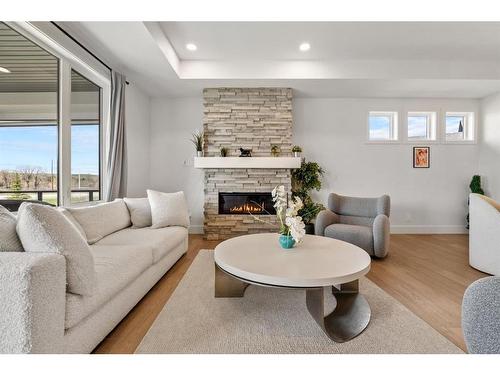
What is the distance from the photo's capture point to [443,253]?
3.41 meters

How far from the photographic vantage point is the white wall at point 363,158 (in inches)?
182

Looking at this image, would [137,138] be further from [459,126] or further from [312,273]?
[459,126]

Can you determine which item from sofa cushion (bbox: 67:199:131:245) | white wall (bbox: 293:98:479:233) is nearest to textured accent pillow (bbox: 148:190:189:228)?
sofa cushion (bbox: 67:199:131:245)

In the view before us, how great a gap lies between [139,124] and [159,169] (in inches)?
34.8

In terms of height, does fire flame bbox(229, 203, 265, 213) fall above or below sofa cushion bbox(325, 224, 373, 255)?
above

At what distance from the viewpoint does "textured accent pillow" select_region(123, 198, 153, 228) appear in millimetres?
3020

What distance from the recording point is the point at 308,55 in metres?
3.53

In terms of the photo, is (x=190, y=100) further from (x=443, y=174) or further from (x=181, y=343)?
(x=443, y=174)

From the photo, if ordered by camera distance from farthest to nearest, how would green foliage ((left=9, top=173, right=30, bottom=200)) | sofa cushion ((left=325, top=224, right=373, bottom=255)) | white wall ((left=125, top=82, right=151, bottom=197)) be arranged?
white wall ((left=125, top=82, right=151, bottom=197)) → sofa cushion ((left=325, top=224, right=373, bottom=255)) → green foliage ((left=9, top=173, right=30, bottom=200))

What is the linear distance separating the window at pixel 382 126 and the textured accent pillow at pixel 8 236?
199 inches

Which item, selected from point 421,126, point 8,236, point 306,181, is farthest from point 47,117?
point 421,126

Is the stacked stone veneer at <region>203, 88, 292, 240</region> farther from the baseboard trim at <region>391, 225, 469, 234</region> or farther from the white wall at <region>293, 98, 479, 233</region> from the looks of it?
the baseboard trim at <region>391, 225, 469, 234</region>

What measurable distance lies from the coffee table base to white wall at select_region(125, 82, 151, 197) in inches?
110
